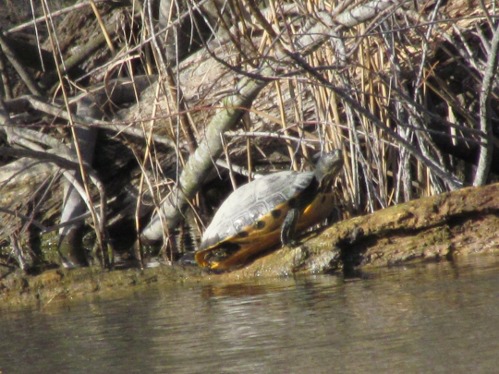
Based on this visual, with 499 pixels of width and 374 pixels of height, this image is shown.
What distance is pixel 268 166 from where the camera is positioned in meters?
7.00

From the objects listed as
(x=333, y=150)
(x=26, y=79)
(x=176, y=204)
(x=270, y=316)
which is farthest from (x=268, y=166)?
(x=270, y=316)

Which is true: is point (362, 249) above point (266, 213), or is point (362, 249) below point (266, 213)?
below

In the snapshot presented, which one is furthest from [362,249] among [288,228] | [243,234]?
[243,234]

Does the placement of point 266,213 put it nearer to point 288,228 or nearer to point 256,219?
point 256,219

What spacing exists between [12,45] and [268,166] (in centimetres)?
270

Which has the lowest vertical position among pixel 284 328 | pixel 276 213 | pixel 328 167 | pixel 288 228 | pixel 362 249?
pixel 284 328

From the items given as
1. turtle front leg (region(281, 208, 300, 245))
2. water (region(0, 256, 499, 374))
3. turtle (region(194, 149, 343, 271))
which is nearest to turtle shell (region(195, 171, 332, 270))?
turtle (region(194, 149, 343, 271))

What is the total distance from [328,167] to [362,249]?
663 millimetres

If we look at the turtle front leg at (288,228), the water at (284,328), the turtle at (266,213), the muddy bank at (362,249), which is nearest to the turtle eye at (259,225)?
the turtle at (266,213)

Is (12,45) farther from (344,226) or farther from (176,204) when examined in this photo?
(344,226)

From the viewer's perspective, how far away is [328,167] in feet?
18.2

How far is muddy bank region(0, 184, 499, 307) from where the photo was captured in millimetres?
4961

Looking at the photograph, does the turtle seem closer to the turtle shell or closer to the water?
the turtle shell

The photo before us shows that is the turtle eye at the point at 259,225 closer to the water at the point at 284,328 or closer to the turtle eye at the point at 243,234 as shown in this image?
the turtle eye at the point at 243,234
